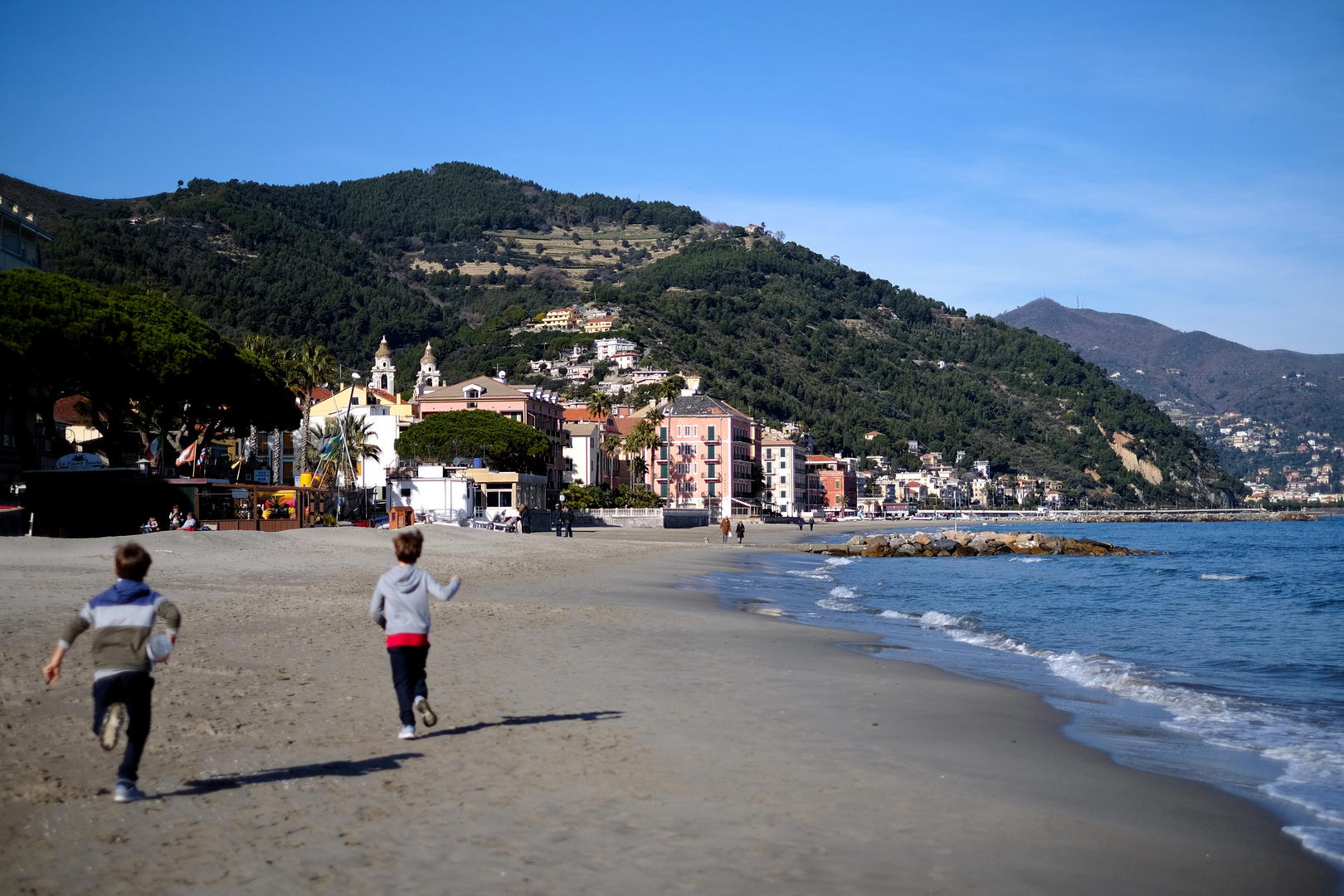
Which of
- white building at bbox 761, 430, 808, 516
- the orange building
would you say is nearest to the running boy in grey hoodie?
white building at bbox 761, 430, 808, 516

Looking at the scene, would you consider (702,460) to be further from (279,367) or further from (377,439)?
(279,367)

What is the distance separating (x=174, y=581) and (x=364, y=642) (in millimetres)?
9785

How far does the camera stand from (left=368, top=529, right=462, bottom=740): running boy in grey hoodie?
28.6ft

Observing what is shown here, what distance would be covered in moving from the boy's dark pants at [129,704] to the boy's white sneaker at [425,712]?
6.91 ft

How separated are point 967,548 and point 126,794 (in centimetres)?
6423

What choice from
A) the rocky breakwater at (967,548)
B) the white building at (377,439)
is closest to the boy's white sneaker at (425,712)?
the rocky breakwater at (967,548)

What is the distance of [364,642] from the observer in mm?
14742

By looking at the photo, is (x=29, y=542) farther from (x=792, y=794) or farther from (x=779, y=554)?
(x=779, y=554)

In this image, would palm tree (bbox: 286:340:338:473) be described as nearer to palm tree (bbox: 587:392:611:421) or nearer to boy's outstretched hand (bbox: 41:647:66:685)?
palm tree (bbox: 587:392:611:421)

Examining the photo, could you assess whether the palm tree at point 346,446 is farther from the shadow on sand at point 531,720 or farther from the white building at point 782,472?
the white building at point 782,472

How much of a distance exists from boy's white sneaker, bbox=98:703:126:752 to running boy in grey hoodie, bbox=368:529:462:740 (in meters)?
2.09

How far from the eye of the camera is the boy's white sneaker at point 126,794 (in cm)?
670

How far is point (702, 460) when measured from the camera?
5285 inches

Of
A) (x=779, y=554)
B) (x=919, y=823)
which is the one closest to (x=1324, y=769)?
(x=919, y=823)
